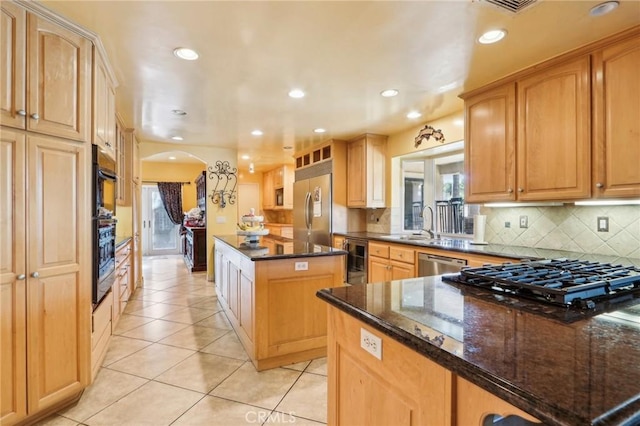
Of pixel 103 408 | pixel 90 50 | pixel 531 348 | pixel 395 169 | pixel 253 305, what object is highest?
pixel 90 50

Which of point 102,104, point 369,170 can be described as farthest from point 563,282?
point 369,170

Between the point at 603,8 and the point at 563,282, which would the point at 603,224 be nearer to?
the point at 603,8

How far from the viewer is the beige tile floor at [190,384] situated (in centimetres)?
192

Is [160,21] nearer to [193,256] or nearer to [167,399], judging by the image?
[167,399]

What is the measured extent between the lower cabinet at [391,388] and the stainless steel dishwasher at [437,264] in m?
2.07

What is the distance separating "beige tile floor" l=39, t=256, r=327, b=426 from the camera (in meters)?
1.92

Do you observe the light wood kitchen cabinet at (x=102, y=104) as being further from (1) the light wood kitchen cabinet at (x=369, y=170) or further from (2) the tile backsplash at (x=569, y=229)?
(2) the tile backsplash at (x=569, y=229)

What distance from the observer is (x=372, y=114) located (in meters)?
3.75

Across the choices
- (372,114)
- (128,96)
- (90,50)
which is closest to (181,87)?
(128,96)

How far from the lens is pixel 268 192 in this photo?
353 inches

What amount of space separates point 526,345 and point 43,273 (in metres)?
2.26

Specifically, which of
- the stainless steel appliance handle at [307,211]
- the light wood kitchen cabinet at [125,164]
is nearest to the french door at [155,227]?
the light wood kitchen cabinet at [125,164]

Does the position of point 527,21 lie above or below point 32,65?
above

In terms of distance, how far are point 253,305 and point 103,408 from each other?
3.55 feet
